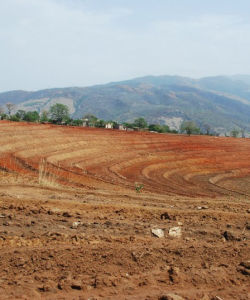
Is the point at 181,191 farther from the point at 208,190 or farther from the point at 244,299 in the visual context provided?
the point at 244,299

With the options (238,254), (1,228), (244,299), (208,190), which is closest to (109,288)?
(244,299)

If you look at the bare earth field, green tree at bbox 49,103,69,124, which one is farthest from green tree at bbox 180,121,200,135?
the bare earth field

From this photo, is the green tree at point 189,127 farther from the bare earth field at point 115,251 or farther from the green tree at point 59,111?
the bare earth field at point 115,251

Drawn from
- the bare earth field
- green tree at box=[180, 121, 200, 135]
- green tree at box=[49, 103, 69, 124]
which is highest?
green tree at box=[49, 103, 69, 124]

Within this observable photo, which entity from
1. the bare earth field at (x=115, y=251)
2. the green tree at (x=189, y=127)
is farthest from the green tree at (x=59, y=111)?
the bare earth field at (x=115, y=251)

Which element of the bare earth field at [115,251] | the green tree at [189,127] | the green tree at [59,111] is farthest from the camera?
the green tree at [59,111]

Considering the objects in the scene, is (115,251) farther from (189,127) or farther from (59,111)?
(59,111)

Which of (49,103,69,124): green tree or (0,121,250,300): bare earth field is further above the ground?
(49,103,69,124): green tree

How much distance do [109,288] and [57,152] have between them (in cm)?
2821

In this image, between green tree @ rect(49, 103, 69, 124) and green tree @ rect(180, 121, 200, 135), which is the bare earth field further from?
green tree @ rect(49, 103, 69, 124)

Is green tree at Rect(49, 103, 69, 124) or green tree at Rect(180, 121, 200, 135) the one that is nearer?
green tree at Rect(180, 121, 200, 135)

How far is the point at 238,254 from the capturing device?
6.64 meters

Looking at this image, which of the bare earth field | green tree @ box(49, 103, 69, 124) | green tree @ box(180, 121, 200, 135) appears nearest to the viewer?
the bare earth field

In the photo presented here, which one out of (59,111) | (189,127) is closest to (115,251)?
(189,127)
